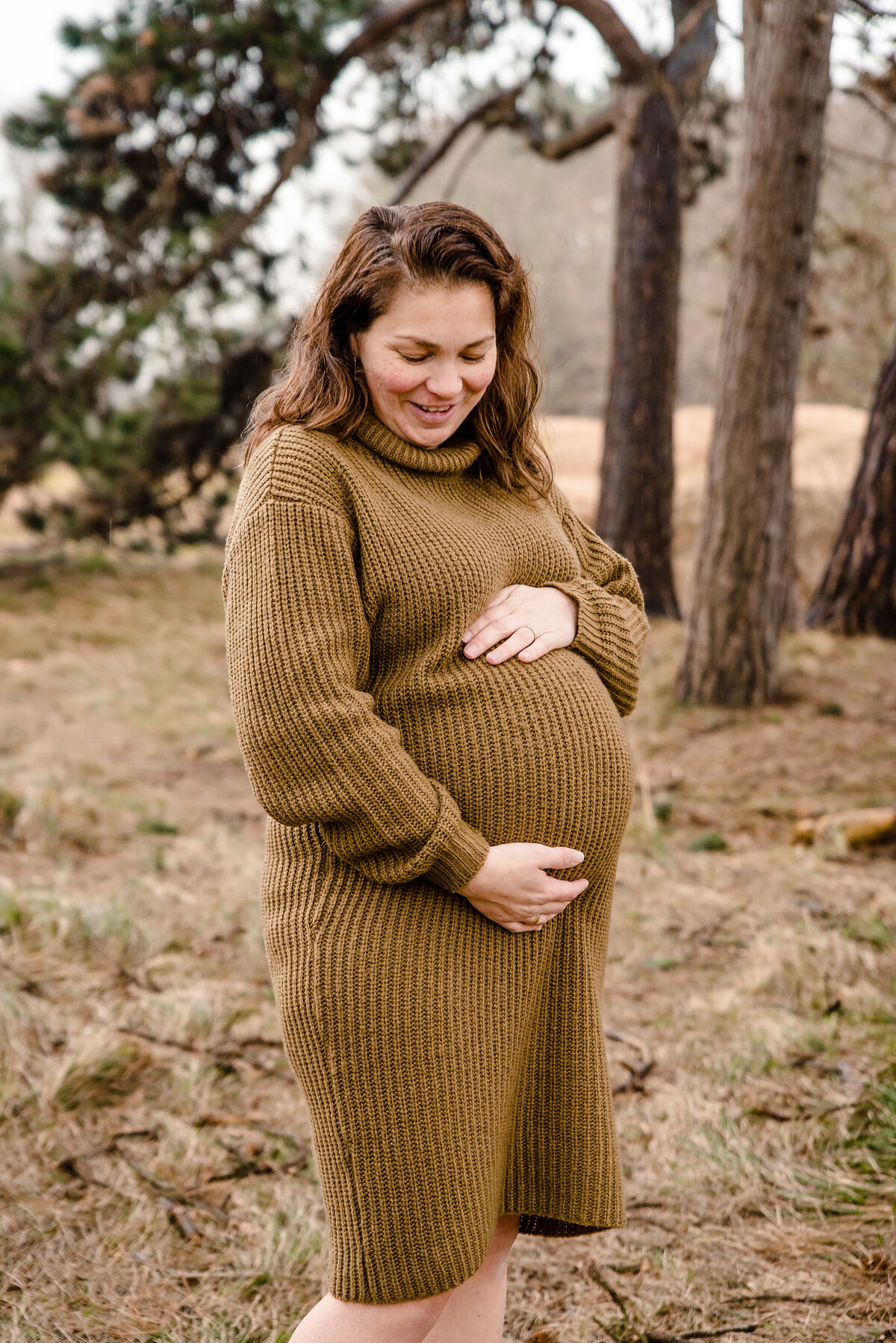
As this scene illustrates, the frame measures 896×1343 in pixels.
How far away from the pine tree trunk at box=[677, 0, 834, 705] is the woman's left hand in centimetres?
433

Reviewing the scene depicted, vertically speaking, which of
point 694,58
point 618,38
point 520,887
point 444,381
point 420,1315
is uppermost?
point 694,58

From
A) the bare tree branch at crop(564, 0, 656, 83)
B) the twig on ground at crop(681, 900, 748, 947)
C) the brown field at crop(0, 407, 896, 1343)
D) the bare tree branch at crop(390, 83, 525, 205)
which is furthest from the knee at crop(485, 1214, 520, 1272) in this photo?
the bare tree branch at crop(390, 83, 525, 205)

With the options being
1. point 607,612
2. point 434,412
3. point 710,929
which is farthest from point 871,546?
point 434,412

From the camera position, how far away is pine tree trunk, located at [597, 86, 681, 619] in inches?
284

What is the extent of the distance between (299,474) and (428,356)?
0.89ft

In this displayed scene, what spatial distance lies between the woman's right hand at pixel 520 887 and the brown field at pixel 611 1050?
3.58ft

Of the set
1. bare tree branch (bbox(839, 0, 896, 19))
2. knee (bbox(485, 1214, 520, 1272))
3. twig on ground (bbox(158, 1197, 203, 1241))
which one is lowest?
twig on ground (bbox(158, 1197, 203, 1241))

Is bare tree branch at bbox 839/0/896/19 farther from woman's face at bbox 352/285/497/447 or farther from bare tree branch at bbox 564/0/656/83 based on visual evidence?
woman's face at bbox 352/285/497/447

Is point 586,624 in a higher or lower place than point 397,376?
lower

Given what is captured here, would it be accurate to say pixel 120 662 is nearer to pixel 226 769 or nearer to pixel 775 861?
pixel 226 769

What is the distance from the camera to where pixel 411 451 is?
167 cm

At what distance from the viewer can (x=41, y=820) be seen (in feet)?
15.4

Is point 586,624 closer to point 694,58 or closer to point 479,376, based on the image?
point 479,376

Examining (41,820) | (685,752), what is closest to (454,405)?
(41,820)
